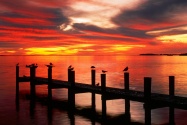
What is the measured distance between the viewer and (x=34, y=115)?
26219 mm

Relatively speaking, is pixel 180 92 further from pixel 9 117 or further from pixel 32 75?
pixel 9 117

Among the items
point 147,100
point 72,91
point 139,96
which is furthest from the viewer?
point 72,91

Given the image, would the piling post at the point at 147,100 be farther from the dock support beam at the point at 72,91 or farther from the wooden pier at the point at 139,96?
the dock support beam at the point at 72,91

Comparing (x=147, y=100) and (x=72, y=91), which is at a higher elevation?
(x=147, y=100)

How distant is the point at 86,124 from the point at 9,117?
311 inches

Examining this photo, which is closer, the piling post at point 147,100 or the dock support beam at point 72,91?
the piling post at point 147,100

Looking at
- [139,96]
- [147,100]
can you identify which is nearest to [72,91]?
[139,96]

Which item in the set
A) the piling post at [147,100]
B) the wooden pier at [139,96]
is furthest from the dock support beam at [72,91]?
the piling post at [147,100]

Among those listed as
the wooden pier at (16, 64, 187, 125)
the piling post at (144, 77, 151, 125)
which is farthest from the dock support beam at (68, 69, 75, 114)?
the piling post at (144, 77, 151, 125)

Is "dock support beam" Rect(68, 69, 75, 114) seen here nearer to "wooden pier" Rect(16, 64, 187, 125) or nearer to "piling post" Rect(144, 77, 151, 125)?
"wooden pier" Rect(16, 64, 187, 125)

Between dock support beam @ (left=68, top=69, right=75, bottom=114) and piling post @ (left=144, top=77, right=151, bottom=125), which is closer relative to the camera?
piling post @ (left=144, top=77, right=151, bottom=125)

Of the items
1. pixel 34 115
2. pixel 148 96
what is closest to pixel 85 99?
pixel 34 115

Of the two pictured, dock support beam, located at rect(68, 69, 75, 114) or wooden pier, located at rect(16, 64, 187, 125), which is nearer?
wooden pier, located at rect(16, 64, 187, 125)

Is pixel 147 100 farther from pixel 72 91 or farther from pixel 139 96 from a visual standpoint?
pixel 72 91
